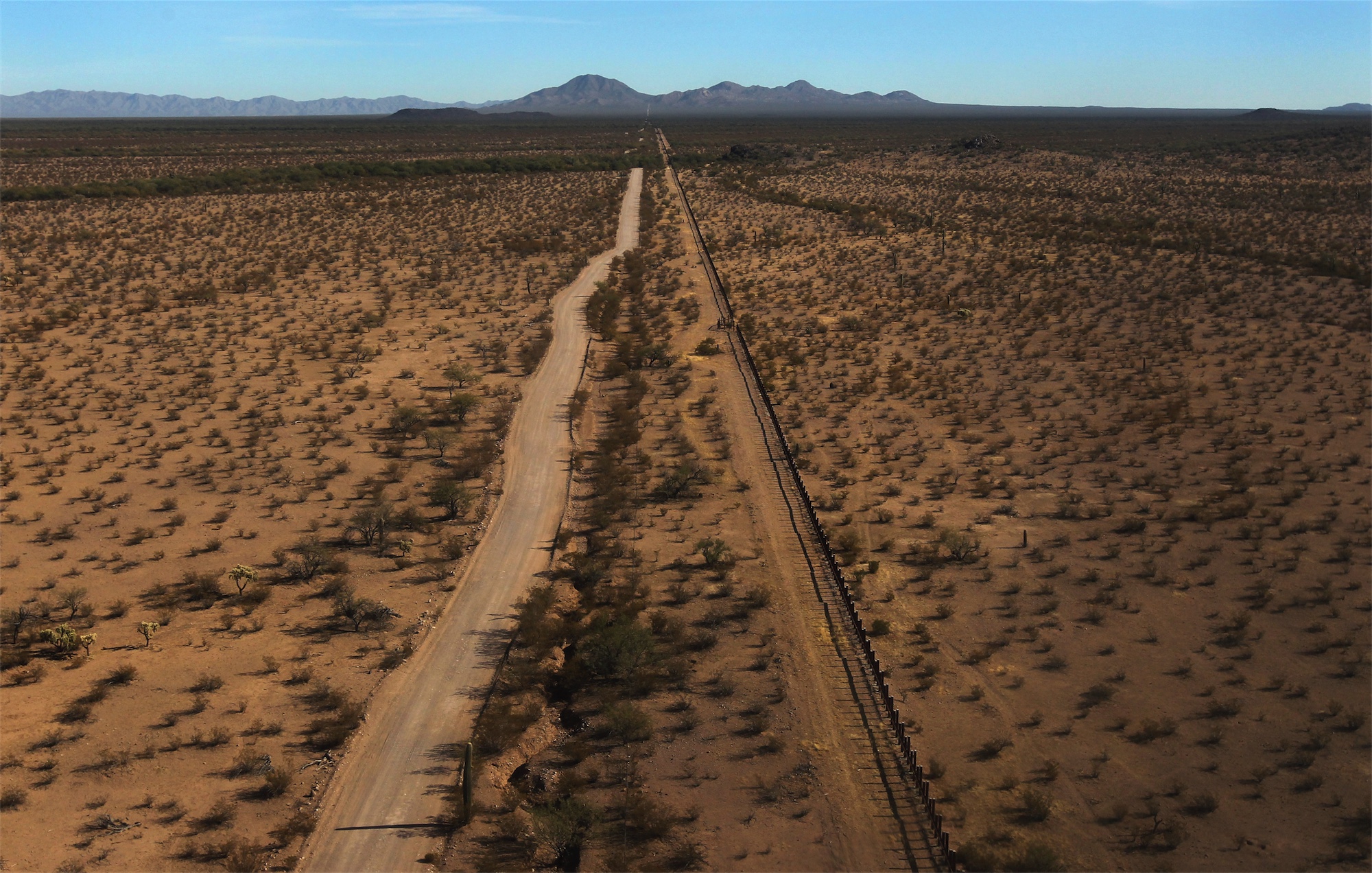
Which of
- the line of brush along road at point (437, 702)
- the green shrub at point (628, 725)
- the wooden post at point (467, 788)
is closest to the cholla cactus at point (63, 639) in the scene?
the line of brush along road at point (437, 702)

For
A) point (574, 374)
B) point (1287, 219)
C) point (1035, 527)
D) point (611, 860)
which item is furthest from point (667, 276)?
point (1287, 219)

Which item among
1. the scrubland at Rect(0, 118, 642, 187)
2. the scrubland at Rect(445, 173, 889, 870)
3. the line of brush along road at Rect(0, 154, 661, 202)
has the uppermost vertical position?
the scrubland at Rect(0, 118, 642, 187)

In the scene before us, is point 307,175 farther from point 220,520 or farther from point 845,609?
point 845,609

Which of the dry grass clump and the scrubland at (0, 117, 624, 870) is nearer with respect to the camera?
the dry grass clump

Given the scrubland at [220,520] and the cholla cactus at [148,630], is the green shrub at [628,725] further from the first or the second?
the cholla cactus at [148,630]

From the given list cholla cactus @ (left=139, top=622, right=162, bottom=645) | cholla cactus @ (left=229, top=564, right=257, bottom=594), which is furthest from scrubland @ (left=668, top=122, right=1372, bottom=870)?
cholla cactus @ (left=139, top=622, right=162, bottom=645)

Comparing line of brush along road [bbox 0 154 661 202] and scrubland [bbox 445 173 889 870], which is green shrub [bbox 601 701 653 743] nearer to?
scrubland [bbox 445 173 889 870]

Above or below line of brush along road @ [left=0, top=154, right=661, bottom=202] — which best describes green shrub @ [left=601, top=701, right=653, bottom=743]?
below
